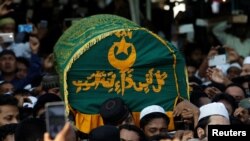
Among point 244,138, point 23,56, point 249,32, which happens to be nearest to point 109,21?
point 23,56

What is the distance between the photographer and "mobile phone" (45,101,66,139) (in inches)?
159

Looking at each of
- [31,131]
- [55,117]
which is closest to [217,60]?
[31,131]

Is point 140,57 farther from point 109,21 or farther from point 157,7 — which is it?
point 157,7

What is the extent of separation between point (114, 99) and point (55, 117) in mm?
4170

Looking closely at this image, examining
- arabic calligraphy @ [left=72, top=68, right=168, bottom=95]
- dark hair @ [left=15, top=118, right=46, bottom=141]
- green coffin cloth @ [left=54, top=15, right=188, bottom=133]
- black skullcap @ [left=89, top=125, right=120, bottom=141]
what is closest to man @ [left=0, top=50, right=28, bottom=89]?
green coffin cloth @ [left=54, top=15, right=188, bottom=133]

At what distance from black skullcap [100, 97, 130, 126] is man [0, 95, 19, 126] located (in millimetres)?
822

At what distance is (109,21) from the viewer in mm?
9398

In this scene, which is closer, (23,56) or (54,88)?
(54,88)

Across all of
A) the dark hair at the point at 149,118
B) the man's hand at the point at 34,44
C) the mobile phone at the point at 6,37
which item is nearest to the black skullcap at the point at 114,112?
the dark hair at the point at 149,118

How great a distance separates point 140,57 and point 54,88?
116 cm

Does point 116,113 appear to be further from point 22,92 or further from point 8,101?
point 22,92

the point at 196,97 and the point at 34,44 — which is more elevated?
the point at 34,44

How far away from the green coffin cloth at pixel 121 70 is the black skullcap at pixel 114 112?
647 mm

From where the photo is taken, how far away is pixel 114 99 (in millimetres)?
8266
